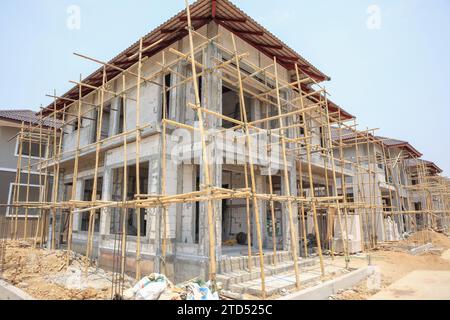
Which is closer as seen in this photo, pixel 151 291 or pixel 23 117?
pixel 151 291

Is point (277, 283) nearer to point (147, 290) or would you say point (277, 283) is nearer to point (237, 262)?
point (237, 262)

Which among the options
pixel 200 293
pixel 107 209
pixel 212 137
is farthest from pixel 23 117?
pixel 200 293

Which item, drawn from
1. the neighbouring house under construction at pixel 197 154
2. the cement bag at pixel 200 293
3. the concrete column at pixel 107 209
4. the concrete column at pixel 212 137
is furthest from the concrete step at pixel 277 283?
the concrete column at pixel 107 209

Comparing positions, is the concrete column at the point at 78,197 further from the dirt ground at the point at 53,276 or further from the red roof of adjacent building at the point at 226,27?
the red roof of adjacent building at the point at 226,27

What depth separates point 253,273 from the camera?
23.1 feet

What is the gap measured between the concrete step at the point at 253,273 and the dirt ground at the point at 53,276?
2577 millimetres

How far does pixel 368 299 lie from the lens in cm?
633

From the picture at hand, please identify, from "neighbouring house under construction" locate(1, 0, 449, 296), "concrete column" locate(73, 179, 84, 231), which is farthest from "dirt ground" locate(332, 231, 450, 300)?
"concrete column" locate(73, 179, 84, 231)

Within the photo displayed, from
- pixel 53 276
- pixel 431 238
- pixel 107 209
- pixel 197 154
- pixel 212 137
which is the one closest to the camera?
pixel 212 137

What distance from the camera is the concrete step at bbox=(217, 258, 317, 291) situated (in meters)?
6.49

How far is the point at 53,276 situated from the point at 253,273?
5724 mm

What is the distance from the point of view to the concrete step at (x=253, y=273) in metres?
6.49
